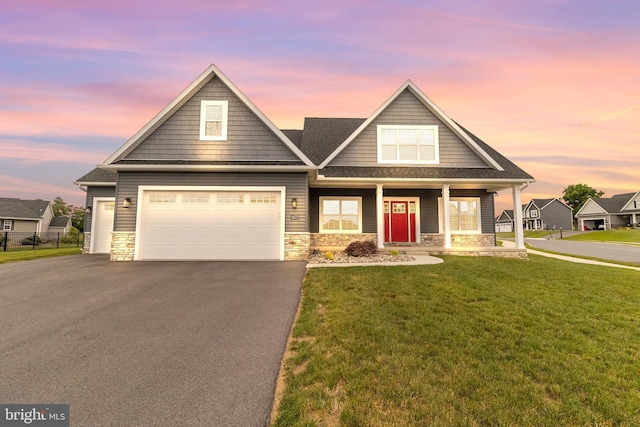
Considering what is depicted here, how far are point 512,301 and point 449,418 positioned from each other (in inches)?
177

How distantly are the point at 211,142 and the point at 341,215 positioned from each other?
701 centimetres

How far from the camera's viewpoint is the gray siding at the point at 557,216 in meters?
60.9

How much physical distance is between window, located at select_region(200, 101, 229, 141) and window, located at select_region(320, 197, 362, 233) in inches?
226

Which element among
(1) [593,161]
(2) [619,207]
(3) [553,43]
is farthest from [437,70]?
(2) [619,207]

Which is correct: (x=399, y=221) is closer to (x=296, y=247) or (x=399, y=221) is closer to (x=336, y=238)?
(x=336, y=238)

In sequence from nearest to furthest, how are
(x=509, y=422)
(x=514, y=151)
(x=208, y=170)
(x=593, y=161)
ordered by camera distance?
(x=509, y=422) → (x=208, y=170) → (x=514, y=151) → (x=593, y=161)

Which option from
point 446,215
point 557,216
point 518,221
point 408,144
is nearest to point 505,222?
point 557,216

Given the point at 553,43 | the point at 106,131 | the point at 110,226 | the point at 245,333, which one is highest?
the point at 553,43

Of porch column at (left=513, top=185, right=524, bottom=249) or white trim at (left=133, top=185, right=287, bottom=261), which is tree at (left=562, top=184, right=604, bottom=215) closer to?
porch column at (left=513, top=185, right=524, bottom=249)

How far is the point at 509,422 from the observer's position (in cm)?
226

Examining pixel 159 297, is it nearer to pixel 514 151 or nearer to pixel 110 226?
pixel 110 226

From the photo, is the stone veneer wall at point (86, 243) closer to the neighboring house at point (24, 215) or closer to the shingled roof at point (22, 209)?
the neighboring house at point (24, 215)

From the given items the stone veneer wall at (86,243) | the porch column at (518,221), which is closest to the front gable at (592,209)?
the porch column at (518,221)

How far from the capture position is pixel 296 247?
35.5 feet
